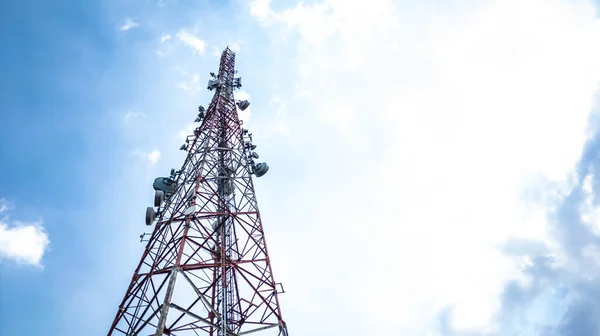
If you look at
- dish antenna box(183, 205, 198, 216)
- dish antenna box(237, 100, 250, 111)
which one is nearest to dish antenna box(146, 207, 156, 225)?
dish antenna box(183, 205, 198, 216)

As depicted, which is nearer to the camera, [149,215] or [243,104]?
[149,215]

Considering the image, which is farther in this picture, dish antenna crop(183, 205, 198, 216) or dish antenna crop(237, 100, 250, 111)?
dish antenna crop(237, 100, 250, 111)

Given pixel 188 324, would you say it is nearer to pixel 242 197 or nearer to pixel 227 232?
pixel 227 232

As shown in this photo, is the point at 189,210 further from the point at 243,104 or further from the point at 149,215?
the point at 243,104

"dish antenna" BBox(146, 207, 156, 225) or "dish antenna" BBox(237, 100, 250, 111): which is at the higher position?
"dish antenna" BBox(237, 100, 250, 111)

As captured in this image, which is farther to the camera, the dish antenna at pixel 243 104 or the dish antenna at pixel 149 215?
the dish antenna at pixel 243 104

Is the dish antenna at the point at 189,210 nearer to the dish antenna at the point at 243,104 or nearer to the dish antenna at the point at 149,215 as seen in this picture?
the dish antenna at the point at 149,215

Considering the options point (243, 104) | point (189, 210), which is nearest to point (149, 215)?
point (189, 210)

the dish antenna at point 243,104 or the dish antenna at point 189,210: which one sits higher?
the dish antenna at point 243,104

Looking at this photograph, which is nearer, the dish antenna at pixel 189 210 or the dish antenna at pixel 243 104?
the dish antenna at pixel 189 210

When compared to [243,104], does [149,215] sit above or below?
below

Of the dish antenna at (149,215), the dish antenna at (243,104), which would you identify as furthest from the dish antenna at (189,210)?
the dish antenna at (243,104)

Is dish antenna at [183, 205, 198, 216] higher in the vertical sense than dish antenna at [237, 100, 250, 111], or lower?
lower

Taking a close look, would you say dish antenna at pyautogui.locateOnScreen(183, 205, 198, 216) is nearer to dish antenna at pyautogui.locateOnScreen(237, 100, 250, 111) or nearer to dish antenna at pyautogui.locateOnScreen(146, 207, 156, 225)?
dish antenna at pyautogui.locateOnScreen(146, 207, 156, 225)
